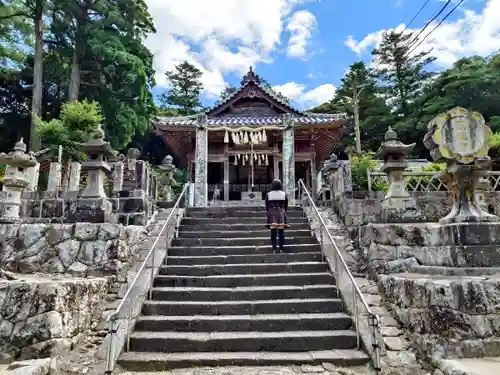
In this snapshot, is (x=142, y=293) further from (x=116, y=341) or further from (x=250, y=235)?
(x=250, y=235)

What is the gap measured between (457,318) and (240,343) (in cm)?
273

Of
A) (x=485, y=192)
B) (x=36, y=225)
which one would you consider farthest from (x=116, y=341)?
(x=485, y=192)

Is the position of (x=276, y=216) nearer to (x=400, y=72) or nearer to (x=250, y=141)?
(x=250, y=141)

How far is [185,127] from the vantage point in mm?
14180

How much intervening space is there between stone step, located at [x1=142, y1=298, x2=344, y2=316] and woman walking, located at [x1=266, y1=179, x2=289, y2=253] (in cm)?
166

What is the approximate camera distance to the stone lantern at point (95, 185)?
6805 millimetres

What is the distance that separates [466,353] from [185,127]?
12.6 meters

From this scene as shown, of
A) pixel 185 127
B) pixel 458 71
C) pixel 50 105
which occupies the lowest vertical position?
pixel 185 127

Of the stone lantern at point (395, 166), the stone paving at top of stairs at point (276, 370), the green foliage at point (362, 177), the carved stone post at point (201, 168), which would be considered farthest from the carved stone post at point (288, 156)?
the stone paving at top of stairs at point (276, 370)

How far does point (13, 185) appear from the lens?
7648mm

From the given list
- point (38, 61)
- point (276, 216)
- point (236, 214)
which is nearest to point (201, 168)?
point (236, 214)

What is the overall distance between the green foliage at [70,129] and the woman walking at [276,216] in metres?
12.1

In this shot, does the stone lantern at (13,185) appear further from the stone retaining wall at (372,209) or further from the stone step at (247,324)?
the stone retaining wall at (372,209)

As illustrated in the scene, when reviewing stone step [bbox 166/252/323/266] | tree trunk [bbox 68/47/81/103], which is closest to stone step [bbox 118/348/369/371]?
stone step [bbox 166/252/323/266]
